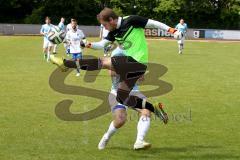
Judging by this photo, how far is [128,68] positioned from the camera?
7898 millimetres

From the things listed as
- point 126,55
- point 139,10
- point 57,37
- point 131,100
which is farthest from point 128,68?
point 139,10

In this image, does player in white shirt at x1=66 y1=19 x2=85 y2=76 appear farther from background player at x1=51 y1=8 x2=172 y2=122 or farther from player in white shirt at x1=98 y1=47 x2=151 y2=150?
background player at x1=51 y1=8 x2=172 y2=122

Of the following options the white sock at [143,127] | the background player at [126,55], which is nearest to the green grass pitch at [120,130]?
the white sock at [143,127]

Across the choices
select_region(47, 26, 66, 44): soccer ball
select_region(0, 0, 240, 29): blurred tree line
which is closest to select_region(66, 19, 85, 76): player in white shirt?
select_region(47, 26, 66, 44): soccer ball

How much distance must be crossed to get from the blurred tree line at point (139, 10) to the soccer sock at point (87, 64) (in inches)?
2396

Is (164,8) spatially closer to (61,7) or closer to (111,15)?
(61,7)

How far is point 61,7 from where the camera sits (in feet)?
227

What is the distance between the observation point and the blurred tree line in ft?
226

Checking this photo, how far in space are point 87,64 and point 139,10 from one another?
205ft

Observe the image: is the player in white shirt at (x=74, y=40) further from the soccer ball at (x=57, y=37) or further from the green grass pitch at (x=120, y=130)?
the soccer ball at (x=57, y=37)

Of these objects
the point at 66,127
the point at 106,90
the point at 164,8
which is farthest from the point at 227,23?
the point at 66,127

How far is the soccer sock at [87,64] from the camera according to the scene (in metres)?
7.77

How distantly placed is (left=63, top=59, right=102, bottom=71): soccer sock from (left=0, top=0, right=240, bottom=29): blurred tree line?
200 feet

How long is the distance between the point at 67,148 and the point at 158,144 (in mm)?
1476
